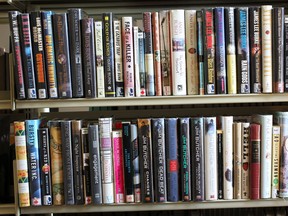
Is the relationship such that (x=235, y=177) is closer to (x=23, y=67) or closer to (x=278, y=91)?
(x=278, y=91)

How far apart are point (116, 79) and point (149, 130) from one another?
0.61 ft

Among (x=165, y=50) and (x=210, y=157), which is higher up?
(x=165, y=50)

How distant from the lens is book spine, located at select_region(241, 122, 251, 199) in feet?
3.63

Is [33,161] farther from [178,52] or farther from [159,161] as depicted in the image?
[178,52]

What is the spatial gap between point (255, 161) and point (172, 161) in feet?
0.83

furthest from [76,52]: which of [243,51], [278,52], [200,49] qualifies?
[278,52]

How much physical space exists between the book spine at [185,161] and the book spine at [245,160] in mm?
167

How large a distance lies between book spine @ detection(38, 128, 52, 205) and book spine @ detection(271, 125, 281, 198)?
0.69 metres

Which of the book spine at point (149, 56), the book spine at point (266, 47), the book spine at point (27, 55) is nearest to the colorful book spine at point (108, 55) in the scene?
the book spine at point (149, 56)

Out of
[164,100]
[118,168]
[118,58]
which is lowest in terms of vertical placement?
[118,168]

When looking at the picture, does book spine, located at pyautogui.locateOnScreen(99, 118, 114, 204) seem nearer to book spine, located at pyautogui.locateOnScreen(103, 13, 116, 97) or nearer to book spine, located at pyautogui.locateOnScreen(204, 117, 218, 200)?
book spine, located at pyautogui.locateOnScreen(103, 13, 116, 97)

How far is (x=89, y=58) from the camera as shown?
3.57 feet

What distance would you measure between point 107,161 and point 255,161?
1.48 ft

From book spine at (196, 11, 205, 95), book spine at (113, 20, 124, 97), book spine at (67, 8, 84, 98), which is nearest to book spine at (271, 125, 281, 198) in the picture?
book spine at (196, 11, 205, 95)
